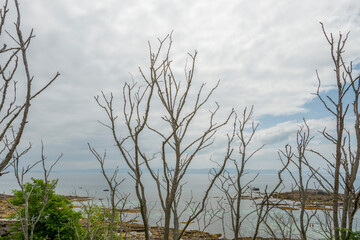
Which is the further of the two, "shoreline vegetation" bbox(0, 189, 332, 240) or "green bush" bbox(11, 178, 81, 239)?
"green bush" bbox(11, 178, 81, 239)

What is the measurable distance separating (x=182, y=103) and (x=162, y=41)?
22.0 inches

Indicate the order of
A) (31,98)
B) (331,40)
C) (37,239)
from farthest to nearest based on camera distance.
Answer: (37,239) → (331,40) → (31,98)

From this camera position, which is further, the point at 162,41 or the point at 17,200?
the point at 17,200

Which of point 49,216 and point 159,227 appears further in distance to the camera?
point 49,216

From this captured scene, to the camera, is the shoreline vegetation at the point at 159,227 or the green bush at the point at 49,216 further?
the green bush at the point at 49,216

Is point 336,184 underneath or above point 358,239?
above

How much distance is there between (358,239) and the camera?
2.82 m

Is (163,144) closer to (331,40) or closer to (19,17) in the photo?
(19,17)

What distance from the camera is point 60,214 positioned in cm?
1095

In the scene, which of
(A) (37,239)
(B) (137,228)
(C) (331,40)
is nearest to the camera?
(C) (331,40)

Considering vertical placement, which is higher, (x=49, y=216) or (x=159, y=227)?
(x=159, y=227)

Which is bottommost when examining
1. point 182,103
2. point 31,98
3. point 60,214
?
point 60,214

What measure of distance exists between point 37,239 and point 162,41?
11263mm

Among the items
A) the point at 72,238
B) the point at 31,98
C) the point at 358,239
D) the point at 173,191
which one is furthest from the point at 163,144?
the point at 72,238
